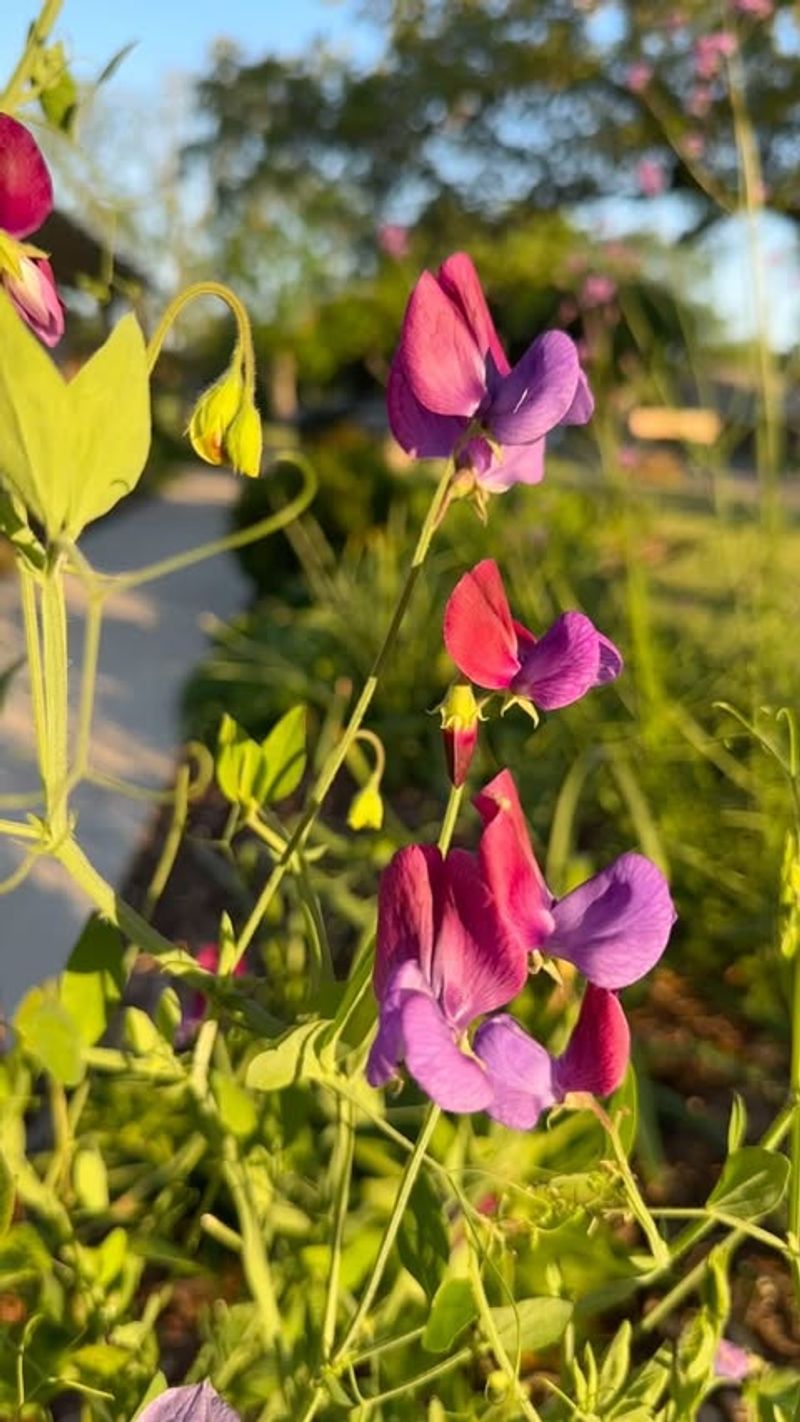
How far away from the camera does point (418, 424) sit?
49 centimetres

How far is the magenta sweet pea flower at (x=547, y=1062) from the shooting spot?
0.40m

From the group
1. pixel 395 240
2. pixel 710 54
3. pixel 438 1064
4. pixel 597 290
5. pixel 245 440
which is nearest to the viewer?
pixel 438 1064

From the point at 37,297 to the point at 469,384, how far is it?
150 mm

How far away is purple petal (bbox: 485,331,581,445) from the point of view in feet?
1.47

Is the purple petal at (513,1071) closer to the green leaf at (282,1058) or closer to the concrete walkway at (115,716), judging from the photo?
the green leaf at (282,1058)

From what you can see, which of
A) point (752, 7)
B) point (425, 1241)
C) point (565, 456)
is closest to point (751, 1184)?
point (425, 1241)

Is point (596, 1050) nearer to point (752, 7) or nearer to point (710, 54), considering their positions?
point (752, 7)

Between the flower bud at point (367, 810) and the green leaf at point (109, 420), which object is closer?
the green leaf at point (109, 420)

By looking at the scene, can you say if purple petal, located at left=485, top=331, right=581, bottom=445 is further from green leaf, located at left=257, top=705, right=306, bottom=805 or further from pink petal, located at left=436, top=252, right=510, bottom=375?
green leaf, located at left=257, top=705, right=306, bottom=805

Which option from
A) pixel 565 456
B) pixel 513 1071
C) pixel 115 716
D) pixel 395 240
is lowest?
pixel 565 456

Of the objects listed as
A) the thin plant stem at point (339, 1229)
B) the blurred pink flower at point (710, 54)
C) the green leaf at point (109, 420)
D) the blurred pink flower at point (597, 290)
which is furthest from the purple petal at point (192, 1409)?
the blurred pink flower at point (597, 290)

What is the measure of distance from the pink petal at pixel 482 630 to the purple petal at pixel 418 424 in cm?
8

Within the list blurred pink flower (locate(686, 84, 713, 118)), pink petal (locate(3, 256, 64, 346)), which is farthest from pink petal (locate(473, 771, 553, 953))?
blurred pink flower (locate(686, 84, 713, 118))

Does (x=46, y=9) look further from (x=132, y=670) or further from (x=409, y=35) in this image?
(x=409, y=35)
